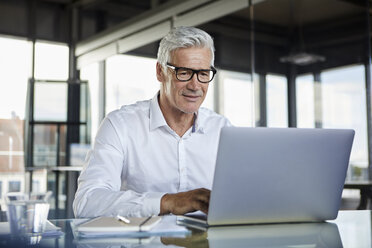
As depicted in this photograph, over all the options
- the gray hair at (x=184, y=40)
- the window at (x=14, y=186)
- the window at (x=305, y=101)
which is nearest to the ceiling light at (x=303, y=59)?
the window at (x=305, y=101)

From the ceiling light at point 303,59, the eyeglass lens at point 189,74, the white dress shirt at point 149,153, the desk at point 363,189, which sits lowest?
the desk at point 363,189

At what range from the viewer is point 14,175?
5930 millimetres

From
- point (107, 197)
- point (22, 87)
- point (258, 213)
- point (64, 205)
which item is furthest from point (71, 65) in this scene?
point (258, 213)

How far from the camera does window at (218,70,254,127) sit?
4.04 metres

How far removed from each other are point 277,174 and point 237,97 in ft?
10.0

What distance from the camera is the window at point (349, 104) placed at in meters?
3.23

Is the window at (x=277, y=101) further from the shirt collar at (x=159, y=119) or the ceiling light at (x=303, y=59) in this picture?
the shirt collar at (x=159, y=119)

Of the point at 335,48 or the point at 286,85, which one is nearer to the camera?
the point at 335,48

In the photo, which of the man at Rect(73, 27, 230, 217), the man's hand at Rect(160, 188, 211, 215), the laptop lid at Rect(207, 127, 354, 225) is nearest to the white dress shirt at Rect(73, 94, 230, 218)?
the man at Rect(73, 27, 230, 217)

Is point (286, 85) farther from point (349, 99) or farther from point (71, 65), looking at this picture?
point (71, 65)

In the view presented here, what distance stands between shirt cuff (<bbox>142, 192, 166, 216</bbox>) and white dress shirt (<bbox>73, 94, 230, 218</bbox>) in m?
0.27

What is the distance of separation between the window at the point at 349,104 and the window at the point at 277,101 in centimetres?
35

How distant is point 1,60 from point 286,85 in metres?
4.20

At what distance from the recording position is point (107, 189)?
1.55 metres
